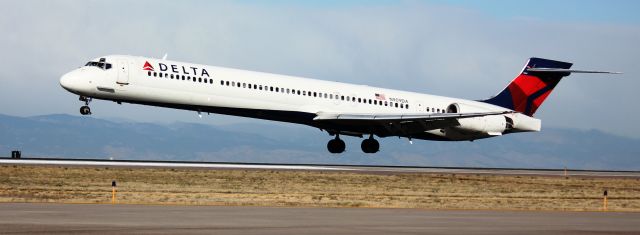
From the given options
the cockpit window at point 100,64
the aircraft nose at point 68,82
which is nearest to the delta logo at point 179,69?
the cockpit window at point 100,64

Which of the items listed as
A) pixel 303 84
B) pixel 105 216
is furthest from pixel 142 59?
pixel 105 216

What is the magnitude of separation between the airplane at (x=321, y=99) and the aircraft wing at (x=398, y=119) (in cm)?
5

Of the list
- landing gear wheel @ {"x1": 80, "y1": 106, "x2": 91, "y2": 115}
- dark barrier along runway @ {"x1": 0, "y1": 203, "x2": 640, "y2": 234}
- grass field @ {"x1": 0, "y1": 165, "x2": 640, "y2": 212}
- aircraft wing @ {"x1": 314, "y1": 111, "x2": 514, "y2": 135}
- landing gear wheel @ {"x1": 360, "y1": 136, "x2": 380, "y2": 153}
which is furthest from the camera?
landing gear wheel @ {"x1": 360, "y1": 136, "x2": 380, "y2": 153}

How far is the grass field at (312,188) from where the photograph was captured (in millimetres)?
34750

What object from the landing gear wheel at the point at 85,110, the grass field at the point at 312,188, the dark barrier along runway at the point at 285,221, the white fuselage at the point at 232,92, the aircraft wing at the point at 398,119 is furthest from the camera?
the aircraft wing at the point at 398,119

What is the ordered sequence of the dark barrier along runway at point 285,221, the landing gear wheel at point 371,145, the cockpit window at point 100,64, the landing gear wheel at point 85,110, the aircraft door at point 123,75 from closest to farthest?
the dark barrier along runway at point 285,221, the landing gear wheel at point 85,110, the aircraft door at point 123,75, the cockpit window at point 100,64, the landing gear wheel at point 371,145

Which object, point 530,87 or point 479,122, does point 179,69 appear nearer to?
point 479,122

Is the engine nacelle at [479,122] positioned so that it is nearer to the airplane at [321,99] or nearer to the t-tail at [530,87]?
the airplane at [321,99]

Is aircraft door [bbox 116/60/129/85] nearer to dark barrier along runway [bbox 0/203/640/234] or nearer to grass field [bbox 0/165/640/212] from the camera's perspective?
grass field [bbox 0/165/640/212]

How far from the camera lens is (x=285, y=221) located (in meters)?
25.3

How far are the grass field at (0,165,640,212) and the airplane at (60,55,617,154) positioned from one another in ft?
24.8

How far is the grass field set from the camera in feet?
114

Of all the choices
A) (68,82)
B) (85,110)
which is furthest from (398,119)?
(68,82)

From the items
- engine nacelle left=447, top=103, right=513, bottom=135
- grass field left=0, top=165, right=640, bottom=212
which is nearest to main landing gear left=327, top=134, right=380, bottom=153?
engine nacelle left=447, top=103, right=513, bottom=135
